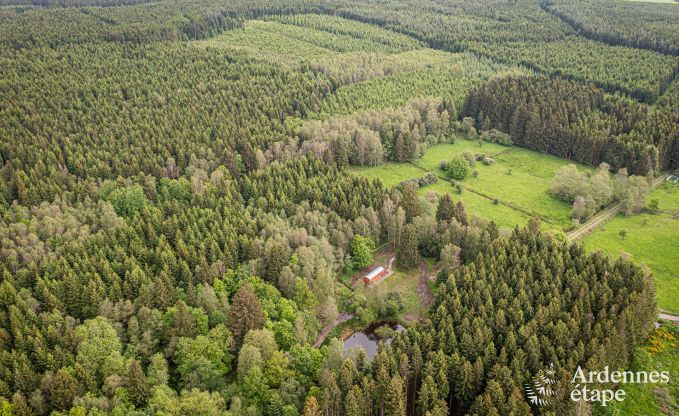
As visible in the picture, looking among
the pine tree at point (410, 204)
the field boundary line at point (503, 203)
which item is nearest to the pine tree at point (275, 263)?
the pine tree at point (410, 204)

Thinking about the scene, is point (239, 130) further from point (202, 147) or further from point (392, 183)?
point (392, 183)

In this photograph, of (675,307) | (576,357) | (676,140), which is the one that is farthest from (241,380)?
(676,140)

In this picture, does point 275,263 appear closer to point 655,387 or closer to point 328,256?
point 328,256

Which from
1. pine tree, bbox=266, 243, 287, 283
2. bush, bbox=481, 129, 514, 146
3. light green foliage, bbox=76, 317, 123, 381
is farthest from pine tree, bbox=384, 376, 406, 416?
bush, bbox=481, 129, 514, 146

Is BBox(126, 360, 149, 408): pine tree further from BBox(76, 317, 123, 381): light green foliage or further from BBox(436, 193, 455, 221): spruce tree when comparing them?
BBox(436, 193, 455, 221): spruce tree

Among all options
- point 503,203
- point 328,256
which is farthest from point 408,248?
point 503,203

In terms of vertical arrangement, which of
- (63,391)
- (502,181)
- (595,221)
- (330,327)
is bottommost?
(330,327)
